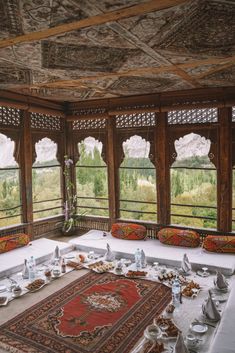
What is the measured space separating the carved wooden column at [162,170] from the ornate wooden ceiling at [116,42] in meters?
1.61

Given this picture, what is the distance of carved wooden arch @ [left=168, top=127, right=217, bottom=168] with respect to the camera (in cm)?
720

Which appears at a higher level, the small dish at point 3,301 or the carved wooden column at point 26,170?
the carved wooden column at point 26,170

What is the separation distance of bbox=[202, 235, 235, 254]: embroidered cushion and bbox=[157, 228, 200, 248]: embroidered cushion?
31cm

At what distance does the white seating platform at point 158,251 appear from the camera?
6.25 m

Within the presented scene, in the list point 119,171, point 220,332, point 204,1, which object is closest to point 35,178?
point 119,171

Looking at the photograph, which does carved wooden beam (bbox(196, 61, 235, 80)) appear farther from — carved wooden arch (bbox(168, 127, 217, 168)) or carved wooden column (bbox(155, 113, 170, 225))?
carved wooden column (bbox(155, 113, 170, 225))

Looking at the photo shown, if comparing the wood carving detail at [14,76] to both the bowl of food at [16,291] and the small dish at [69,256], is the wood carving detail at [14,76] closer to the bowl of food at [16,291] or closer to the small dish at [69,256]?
the bowl of food at [16,291]

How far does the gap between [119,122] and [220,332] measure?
5.65 metres

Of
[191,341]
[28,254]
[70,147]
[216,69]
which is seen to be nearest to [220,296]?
[191,341]

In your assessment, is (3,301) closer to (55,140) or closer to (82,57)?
(82,57)

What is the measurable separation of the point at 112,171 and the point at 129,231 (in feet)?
5.38

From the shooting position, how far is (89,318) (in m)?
4.79

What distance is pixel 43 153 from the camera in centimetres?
1194

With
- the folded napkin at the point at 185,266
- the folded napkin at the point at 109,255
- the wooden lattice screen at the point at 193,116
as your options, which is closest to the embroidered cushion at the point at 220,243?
the folded napkin at the point at 185,266
